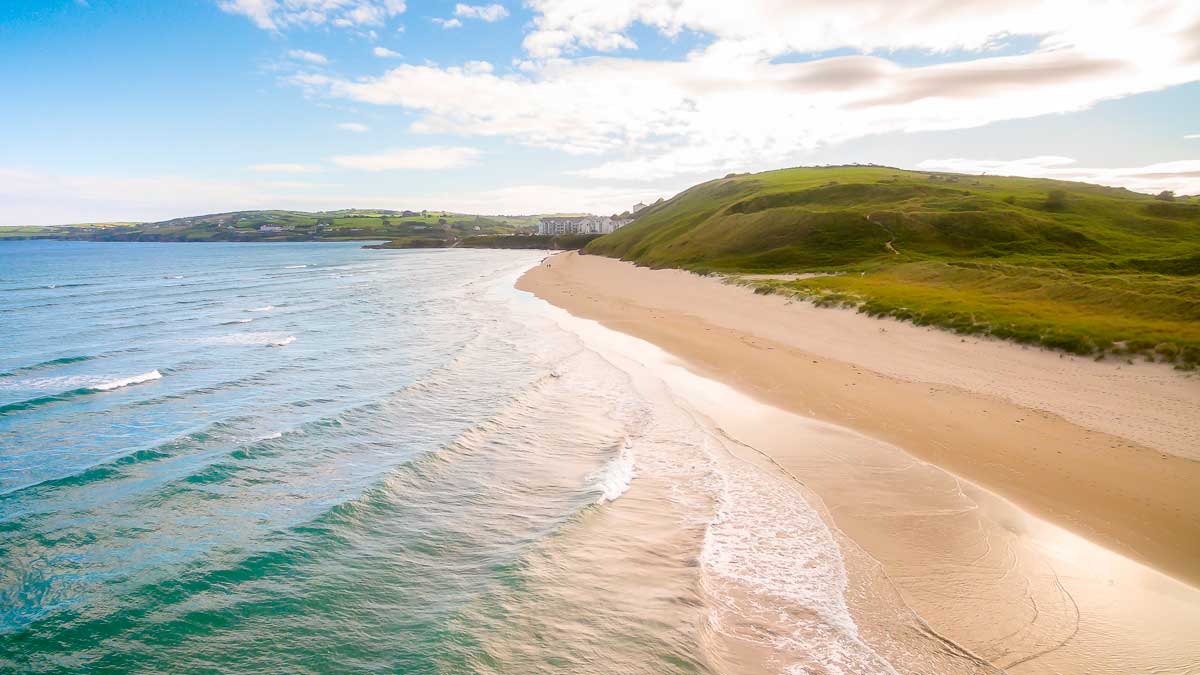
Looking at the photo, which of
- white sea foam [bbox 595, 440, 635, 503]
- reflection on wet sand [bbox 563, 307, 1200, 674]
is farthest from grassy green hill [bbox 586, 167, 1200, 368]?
white sea foam [bbox 595, 440, 635, 503]

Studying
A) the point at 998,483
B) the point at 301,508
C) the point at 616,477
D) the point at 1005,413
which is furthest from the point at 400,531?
the point at 1005,413

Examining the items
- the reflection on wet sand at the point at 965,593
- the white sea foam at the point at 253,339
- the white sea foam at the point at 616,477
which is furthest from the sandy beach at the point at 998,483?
the white sea foam at the point at 253,339

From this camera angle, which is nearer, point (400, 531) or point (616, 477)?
point (400, 531)

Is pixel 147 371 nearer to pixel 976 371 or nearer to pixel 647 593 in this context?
pixel 647 593

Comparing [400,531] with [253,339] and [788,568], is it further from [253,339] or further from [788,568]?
[253,339]

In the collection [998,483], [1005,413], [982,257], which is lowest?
[998,483]

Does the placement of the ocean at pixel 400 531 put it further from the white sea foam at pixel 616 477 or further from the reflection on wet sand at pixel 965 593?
the reflection on wet sand at pixel 965 593

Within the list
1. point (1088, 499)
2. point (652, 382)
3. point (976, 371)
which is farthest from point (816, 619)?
point (976, 371)
